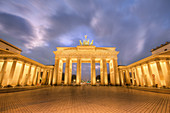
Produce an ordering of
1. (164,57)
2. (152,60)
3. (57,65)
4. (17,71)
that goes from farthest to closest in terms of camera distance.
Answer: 1. (57,65)
2. (17,71)
3. (152,60)
4. (164,57)

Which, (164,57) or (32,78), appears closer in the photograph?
(164,57)

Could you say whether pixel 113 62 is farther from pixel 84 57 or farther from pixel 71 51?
pixel 71 51

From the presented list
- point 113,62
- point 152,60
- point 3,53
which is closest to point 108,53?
point 113,62

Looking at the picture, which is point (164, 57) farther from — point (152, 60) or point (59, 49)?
point (59, 49)

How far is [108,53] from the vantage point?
36562mm

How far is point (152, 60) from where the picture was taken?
23453mm

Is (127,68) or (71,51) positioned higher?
(71,51)

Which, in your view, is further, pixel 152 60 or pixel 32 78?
pixel 32 78

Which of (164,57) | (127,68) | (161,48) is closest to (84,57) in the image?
(127,68)

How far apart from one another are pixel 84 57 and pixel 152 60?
24537 mm

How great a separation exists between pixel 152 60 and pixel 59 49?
122 ft

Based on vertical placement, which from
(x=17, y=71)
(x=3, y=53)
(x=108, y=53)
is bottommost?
(x=17, y=71)

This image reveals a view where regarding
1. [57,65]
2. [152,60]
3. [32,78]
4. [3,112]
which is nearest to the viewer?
[3,112]

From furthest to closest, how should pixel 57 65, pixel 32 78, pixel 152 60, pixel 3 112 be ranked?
1. pixel 57 65
2. pixel 32 78
3. pixel 152 60
4. pixel 3 112
